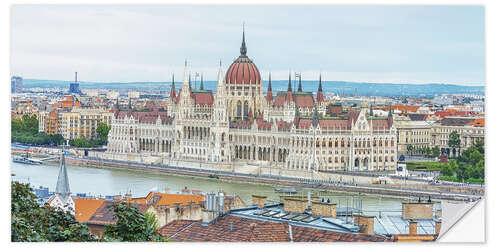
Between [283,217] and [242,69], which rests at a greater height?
[242,69]

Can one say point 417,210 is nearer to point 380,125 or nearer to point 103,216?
point 103,216

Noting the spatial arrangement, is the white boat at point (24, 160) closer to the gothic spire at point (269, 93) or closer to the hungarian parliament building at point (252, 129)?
the hungarian parliament building at point (252, 129)

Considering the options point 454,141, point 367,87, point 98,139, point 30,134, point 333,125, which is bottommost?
point 98,139

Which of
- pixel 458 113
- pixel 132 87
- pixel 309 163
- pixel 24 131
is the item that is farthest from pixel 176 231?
pixel 458 113

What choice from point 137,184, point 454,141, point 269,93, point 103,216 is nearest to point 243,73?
point 269,93

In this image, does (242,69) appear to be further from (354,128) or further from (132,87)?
(132,87)
